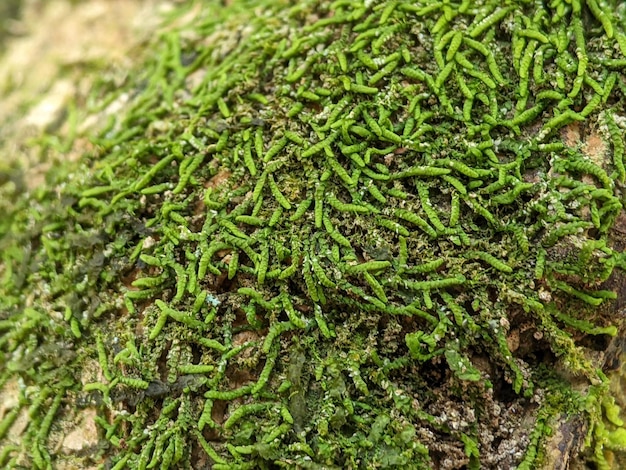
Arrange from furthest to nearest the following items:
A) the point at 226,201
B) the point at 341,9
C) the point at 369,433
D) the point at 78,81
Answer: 1. the point at 78,81
2. the point at 341,9
3. the point at 226,201
4. the point at 369,433

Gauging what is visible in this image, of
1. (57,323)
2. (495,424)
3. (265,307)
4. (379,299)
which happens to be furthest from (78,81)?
(495,424)

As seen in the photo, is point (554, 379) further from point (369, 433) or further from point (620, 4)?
point (620, 4)

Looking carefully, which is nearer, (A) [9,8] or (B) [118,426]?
(B) [118,426]

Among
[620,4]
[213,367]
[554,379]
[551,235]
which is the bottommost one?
[554,379]

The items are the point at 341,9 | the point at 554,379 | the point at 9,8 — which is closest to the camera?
the point at 554,379

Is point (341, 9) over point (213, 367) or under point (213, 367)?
over

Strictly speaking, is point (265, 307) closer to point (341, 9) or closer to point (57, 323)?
point (57, 323)
